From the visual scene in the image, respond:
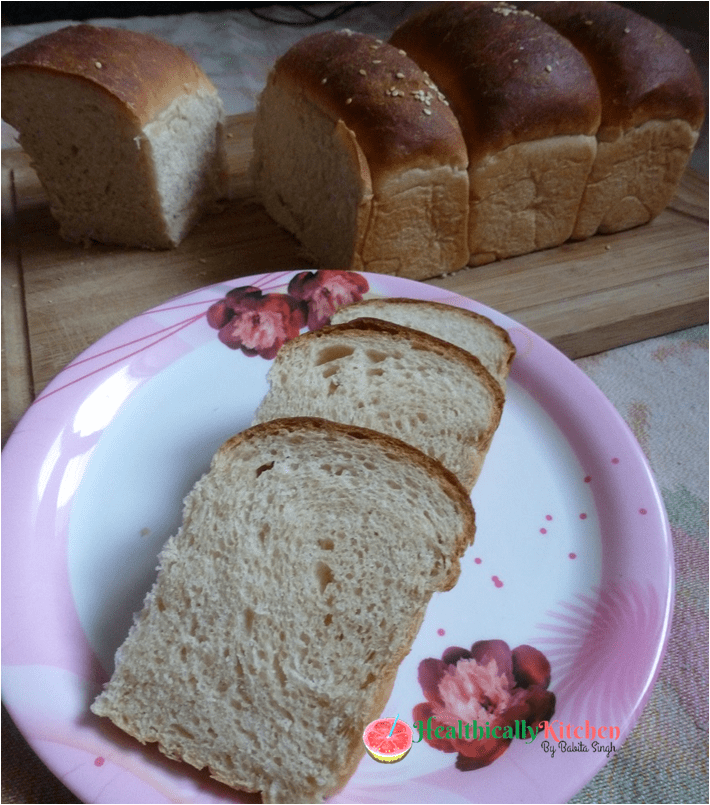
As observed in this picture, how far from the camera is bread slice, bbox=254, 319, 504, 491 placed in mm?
1293

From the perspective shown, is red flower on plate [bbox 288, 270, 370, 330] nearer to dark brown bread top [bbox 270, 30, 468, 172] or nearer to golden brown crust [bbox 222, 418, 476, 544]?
dark brown bread top [bbox 270, 30, 468, 172]

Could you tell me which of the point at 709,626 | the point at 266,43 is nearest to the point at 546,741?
the point at 709,626

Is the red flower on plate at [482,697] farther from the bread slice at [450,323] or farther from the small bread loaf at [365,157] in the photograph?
the small bread loaf at [365,157]

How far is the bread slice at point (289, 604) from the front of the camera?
0.96 m

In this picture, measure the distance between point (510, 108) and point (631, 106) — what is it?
0.46 metres

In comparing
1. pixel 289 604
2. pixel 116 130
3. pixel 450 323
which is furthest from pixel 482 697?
pixel 116 130

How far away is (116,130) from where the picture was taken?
1.93m

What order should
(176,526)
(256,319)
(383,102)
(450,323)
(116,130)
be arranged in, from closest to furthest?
(176,526) → (450,323) → (256,319) → (383,102) → (116,130)

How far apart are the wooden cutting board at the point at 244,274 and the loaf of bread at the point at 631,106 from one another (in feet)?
0.45

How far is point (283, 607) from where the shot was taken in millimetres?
1028

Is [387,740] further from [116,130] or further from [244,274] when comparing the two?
[116,130]

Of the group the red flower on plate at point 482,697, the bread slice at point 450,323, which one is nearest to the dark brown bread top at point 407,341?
the bread slice at point 450,323

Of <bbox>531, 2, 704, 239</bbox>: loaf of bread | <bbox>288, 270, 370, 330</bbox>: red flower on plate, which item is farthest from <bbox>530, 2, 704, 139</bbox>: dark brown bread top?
<bbox>288, 270, 370, 330</bbox>: red flower on plate

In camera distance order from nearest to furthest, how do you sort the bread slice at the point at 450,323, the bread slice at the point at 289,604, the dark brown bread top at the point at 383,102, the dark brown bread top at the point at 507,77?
the bread slice at the point at 289,604 < the bread slice at the point at 450,323 < the dark brown bread top at the point at 383,102 < the dark brown bread top at the point at 507,77
